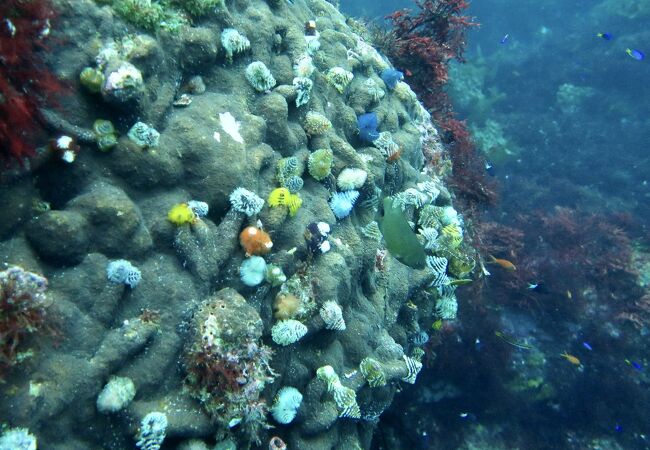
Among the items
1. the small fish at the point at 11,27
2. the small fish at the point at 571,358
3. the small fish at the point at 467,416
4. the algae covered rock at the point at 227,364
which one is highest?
the small fish at the point at 11,27

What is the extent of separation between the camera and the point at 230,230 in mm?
3309

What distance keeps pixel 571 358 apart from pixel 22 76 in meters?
10.3

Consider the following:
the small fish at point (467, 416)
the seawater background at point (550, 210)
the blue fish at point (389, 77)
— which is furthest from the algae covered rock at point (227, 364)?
the small fish at point (467, 416)

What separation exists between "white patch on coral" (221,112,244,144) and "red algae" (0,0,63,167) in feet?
4.13

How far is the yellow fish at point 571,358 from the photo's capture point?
8.64m

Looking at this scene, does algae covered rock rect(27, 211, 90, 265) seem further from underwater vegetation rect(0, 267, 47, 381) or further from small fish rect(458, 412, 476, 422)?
small fish rect(458, 412, 476, 422)

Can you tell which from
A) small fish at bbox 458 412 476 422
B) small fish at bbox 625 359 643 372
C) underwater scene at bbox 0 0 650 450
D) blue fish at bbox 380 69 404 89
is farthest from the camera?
small fish at bbox 625 359 643 372

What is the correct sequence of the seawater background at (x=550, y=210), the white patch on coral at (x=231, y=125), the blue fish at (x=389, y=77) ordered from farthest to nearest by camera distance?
the seawater background at (x=550, y=210), the blue fish at (x=389, y=77), the white patch on coral at (x=231, y=125)

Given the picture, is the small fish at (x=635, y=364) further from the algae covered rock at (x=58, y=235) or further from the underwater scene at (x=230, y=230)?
the algae covered rock at (x=58, y=235)

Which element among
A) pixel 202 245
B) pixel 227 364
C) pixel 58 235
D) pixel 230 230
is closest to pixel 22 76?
pixel 58 235

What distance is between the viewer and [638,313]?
9.54 meters

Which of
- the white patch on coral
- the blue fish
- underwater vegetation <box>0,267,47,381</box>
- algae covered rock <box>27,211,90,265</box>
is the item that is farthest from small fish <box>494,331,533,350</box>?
underwater vegetation <box>0,267,47,381</box>

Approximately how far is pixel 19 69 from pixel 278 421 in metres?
3.19

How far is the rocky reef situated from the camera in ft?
8.32
